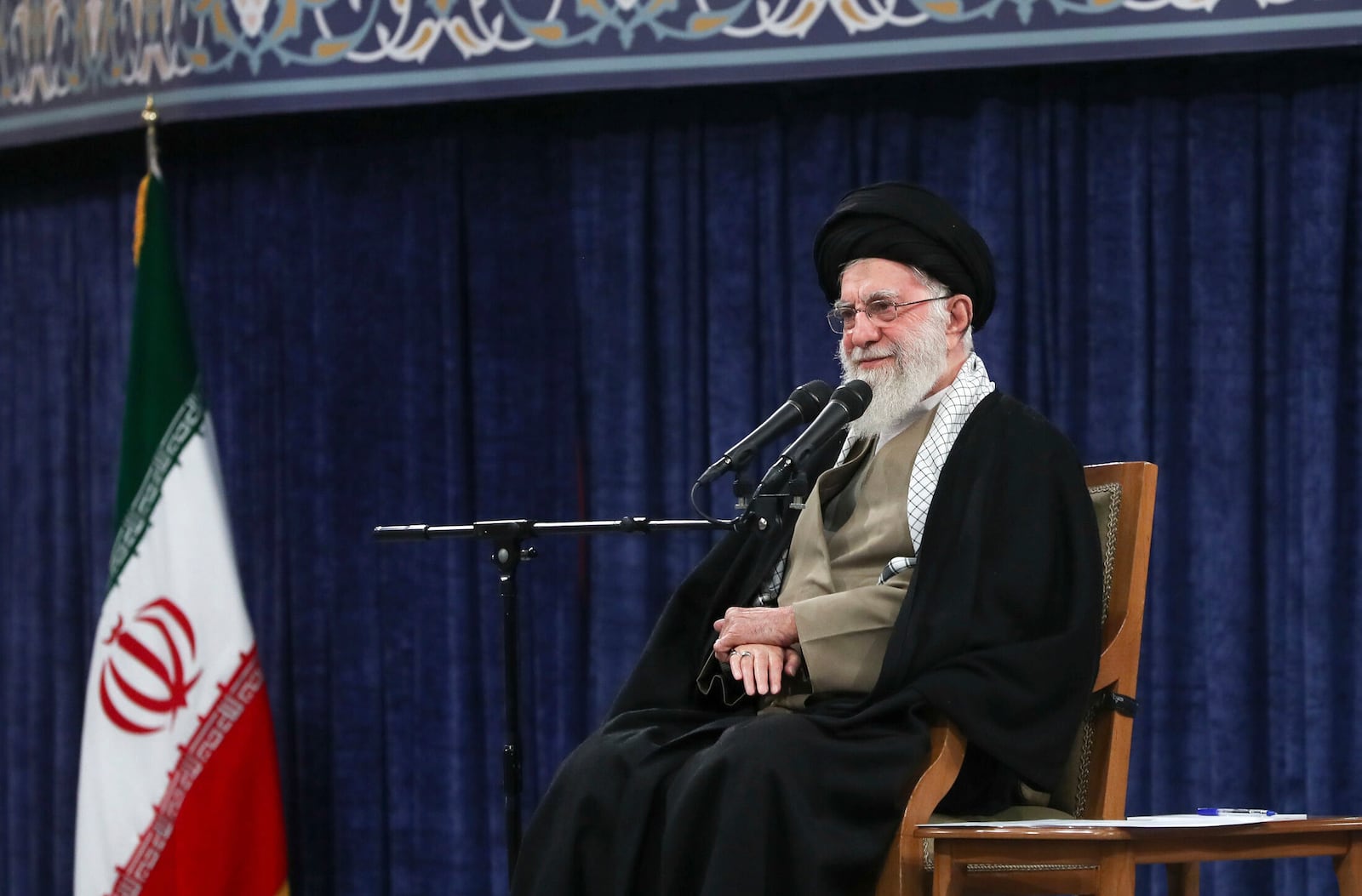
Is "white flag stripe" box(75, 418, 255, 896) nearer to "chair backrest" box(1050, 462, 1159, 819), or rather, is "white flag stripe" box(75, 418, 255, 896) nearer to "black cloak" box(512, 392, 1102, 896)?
"black cloak" box(512, 392, 1102, 896)

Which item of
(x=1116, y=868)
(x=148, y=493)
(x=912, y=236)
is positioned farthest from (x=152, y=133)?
(x=1116, y=868)

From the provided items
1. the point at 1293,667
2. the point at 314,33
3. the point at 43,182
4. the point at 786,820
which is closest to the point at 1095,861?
the point at 786,820

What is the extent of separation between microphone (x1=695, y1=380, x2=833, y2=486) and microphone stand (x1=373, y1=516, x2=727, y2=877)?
26 centimetres

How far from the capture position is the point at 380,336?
4.57m

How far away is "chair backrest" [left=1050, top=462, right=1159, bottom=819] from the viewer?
266cm

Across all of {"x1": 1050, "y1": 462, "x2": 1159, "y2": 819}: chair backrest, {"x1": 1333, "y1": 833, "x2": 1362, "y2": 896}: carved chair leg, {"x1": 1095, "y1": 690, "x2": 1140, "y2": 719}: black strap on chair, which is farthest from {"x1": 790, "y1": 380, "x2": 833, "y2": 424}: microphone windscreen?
{"x1": 1333, "y1": 833, "x2": 1362, "y2": 896}: carved chair leg

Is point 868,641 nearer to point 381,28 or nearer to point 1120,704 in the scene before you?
point 1120,704

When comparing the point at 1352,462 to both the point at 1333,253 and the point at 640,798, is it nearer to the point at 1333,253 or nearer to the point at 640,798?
the point at 1333,253

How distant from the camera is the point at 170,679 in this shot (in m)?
4.26

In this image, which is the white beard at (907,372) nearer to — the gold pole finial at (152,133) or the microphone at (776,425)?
the microphone at (776,425)

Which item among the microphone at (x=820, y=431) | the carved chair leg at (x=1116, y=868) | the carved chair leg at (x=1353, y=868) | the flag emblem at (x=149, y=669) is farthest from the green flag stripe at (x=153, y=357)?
the carved chair leg at (x=1353, y=868)

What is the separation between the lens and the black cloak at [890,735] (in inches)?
94.8

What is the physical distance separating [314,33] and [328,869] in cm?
231

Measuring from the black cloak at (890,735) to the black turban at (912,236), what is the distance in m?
0.26
